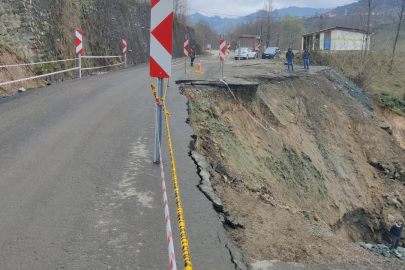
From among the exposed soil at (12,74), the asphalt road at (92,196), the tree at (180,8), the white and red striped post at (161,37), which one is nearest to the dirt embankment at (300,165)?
the asphalt road at (92,196)

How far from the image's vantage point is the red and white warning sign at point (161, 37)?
5.30 m

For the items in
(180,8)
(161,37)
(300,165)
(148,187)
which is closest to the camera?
(148,187)

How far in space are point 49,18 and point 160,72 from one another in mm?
13826

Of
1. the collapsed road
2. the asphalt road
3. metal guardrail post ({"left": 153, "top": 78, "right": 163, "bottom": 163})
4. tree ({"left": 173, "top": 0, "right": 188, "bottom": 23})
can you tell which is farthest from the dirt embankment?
tree ({"left": 173, "top": 0, "right": 188, "bottom": 23})

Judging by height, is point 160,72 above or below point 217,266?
above

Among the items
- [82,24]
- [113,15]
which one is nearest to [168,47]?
[82,24]

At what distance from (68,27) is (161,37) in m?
15.7

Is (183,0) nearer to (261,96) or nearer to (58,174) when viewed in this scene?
(261,96)

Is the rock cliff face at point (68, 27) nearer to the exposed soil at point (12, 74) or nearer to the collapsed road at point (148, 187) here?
the exposed soil at point (12, 74)

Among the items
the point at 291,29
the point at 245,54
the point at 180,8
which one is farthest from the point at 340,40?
the point at 291,29

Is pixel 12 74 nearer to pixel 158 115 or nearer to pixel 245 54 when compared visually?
pixel 158 115

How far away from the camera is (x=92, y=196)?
4770mm

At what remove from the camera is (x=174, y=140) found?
7.42m

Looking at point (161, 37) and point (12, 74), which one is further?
point (12, 74)
